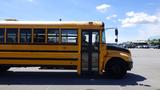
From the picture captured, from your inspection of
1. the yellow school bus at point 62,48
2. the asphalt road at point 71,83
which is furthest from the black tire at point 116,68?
the asphalt road at point 71,83

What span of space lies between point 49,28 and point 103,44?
2681 mm

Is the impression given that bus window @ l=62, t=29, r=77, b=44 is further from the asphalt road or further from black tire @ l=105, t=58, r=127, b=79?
black tire @ l=105, t=58, r=127, b=79

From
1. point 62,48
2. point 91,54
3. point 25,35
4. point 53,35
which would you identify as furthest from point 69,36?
point 25,35

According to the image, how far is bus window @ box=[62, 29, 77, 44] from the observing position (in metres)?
17.1

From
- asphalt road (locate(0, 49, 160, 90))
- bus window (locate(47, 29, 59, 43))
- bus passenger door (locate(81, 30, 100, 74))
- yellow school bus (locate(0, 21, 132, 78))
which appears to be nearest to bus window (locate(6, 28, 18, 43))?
yellow school bus (locate(0, 21, 132, 78))

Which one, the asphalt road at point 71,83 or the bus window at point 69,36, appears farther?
the bus window at point 69,36

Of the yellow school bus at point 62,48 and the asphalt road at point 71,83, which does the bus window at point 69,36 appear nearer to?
the yellow school bus at point 62,48

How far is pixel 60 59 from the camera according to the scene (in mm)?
17062

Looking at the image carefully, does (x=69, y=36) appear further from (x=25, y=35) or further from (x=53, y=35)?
(x=25, y=35)

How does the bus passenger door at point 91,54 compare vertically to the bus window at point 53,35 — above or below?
below

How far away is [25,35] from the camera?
1719 cm

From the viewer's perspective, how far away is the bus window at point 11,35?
56.6ft

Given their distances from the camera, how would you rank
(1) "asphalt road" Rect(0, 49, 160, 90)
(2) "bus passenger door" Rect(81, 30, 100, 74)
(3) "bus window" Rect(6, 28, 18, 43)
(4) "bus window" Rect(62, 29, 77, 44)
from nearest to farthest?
(1) "asphalt road" Rect(0, 49, 160, 90)
(2) "bus passenger door" Rect(81, 30, 100, 74)
(4) "bus window" Rect(62, 29, 77, 44)
(3) "bus window" Rect(6, 28, 18, 43)

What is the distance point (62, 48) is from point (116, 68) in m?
2.73
